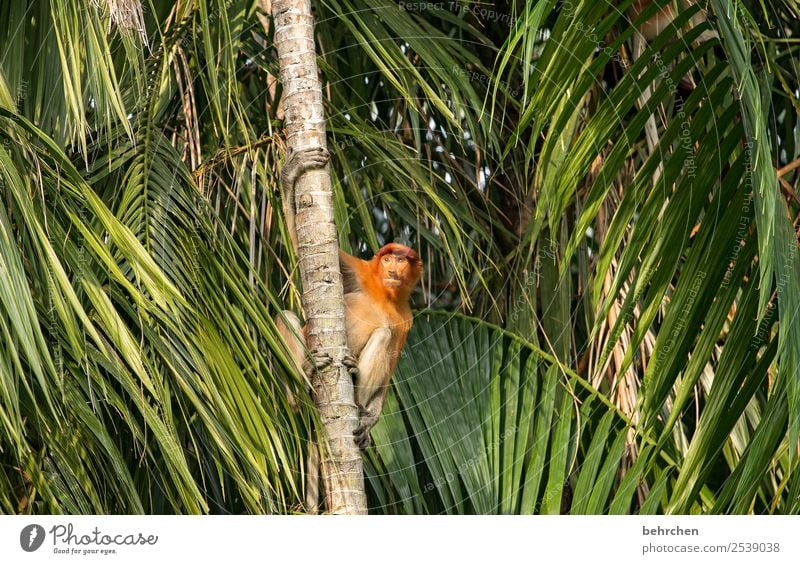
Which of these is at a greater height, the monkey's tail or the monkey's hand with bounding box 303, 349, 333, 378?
the monkey's hand with bounding box 303, 349, 333, 378

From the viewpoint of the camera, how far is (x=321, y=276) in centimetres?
238

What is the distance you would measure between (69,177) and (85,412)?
0.50 meters

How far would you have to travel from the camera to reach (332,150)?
3.40 meters

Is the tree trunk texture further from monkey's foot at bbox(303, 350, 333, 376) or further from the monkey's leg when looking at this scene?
the monkey's leg

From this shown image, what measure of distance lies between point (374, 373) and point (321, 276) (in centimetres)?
95

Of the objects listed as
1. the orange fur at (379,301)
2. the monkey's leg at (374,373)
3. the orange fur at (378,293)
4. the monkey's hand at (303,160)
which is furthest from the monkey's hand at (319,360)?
the orange fur at (378,293)

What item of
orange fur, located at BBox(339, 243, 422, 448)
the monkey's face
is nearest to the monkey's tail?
orange fur, located at BBox(339, 243, 422, 448)

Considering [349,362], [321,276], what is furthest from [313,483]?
[321,276]

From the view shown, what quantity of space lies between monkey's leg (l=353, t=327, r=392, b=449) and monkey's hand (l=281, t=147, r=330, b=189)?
34.5 inches

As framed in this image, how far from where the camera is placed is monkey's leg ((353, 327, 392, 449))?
317 centimetres

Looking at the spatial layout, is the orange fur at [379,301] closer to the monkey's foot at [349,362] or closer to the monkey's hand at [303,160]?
the monkey's foot at [349,362]

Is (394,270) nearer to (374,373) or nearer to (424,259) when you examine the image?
(374,373)
